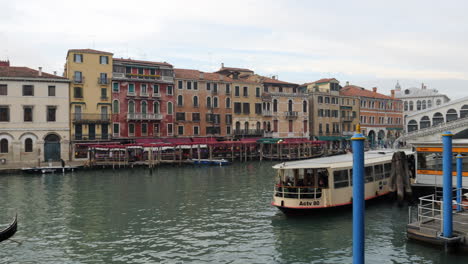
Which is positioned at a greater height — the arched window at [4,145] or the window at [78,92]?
the window at [78,92]

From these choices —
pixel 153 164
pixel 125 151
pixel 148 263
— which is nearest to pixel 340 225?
pixel 148 263

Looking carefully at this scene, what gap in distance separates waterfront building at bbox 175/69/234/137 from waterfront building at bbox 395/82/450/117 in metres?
43.8

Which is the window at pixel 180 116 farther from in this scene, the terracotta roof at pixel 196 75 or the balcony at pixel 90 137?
the balcony at pixel 90 137

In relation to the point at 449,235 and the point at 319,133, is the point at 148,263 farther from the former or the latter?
the point at 319,133


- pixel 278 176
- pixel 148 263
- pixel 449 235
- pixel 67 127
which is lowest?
pixel 148 263

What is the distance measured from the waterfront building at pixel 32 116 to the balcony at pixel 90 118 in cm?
92

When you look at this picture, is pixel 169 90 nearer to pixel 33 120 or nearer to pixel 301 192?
pixel 33 120

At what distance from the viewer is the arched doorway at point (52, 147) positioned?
40906 mm

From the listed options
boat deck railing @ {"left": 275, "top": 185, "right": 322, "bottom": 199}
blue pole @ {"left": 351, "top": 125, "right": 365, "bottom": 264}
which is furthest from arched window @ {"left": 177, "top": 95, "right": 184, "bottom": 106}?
blue pole @ {"left": 351, "top": 125, "right": 365, "bottom": 264}

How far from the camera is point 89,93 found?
141 ft

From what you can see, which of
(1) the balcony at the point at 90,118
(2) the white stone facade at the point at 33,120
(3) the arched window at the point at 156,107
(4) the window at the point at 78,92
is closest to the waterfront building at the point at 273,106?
(3) the arched window at the point at 156,107

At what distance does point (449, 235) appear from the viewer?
1120 cm

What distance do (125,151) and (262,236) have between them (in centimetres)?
2972

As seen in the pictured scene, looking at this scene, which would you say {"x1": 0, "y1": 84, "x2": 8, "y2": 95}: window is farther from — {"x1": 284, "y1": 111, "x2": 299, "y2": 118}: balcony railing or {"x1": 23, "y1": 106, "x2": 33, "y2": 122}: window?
{"x1": 284, "y1": 111, "x2": 299, "y2": 118}: balcony railing
